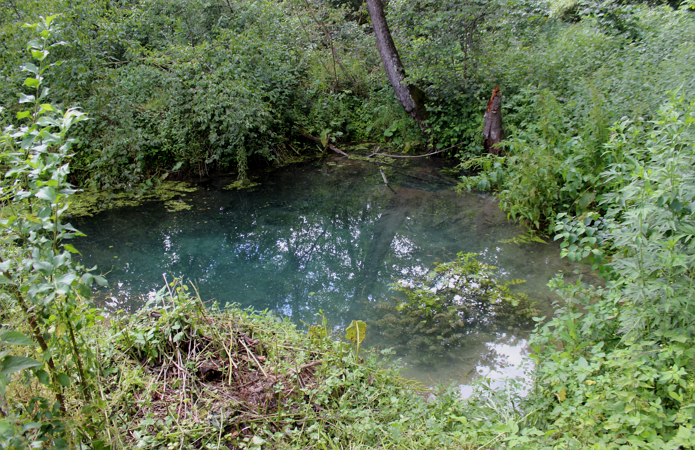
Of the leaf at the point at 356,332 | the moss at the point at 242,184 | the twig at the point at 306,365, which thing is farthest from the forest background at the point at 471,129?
the leaf at the point at 356,332

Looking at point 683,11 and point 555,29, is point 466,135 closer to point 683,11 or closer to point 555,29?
point 683,11

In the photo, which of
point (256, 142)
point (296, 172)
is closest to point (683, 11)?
point (296, 172)

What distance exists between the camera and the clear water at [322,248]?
12.4 ft

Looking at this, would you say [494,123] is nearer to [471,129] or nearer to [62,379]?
[471,129]

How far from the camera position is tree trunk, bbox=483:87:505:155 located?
648cm

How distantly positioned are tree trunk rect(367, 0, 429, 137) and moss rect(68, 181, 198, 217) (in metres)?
4.23

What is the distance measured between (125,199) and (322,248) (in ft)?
12.1

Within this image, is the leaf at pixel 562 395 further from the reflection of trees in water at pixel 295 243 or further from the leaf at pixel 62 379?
the leaf at pixel 62 379

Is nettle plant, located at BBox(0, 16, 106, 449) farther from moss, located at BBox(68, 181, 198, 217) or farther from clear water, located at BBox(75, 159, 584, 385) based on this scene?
moss, located at BBox(68, 181, 198, 217)

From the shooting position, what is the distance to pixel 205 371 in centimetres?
242

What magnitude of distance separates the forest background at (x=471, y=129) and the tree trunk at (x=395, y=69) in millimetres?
248

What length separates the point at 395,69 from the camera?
7.88 meters

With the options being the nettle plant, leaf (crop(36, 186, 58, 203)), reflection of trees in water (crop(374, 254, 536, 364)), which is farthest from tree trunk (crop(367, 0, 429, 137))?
leaf (crop(36, 186, 58, 203))

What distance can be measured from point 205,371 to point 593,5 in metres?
9.62
